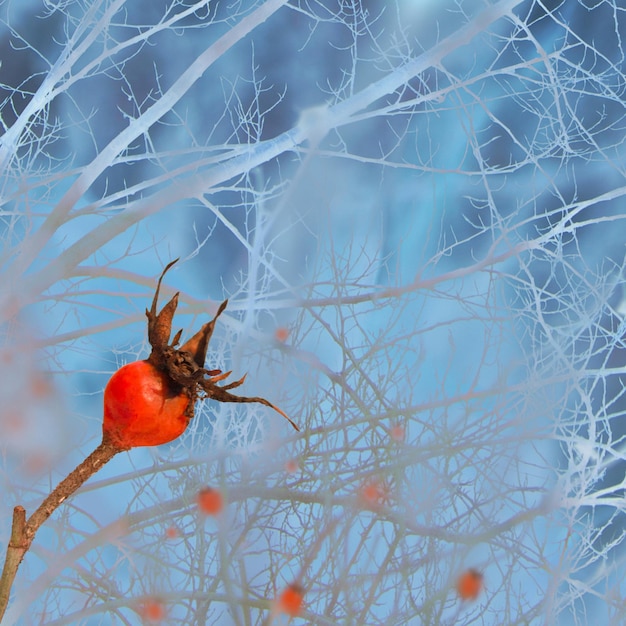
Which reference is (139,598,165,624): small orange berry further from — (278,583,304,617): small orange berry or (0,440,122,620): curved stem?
(0,440,122,620): curved stem

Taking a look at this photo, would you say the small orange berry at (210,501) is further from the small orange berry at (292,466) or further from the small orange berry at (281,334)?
the small orange berry at (281,334)

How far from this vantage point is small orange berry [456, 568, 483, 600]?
3.96 feet

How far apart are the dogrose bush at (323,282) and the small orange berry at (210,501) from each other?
0.06ft

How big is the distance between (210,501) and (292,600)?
10.3 inches

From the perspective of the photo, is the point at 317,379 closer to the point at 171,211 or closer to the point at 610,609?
the point at 171,211

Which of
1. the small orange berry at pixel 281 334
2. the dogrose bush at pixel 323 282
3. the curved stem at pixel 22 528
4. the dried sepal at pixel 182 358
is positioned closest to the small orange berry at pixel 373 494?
the dogrose bush at pixel 323 282

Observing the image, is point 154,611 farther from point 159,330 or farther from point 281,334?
point 159,330

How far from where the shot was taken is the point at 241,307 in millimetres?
1808

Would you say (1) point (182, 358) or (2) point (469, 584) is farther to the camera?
(2) point (469, 584)

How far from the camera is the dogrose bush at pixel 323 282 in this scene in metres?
1.39

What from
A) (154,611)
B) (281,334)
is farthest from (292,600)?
(281,334)

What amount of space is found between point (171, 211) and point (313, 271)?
424 mm

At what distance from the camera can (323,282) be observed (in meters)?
1.70

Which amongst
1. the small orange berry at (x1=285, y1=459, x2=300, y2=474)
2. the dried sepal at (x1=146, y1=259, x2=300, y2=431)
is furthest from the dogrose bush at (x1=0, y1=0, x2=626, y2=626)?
the dried sepal at (x1=146, y1=259, x2=300, y2=431)
